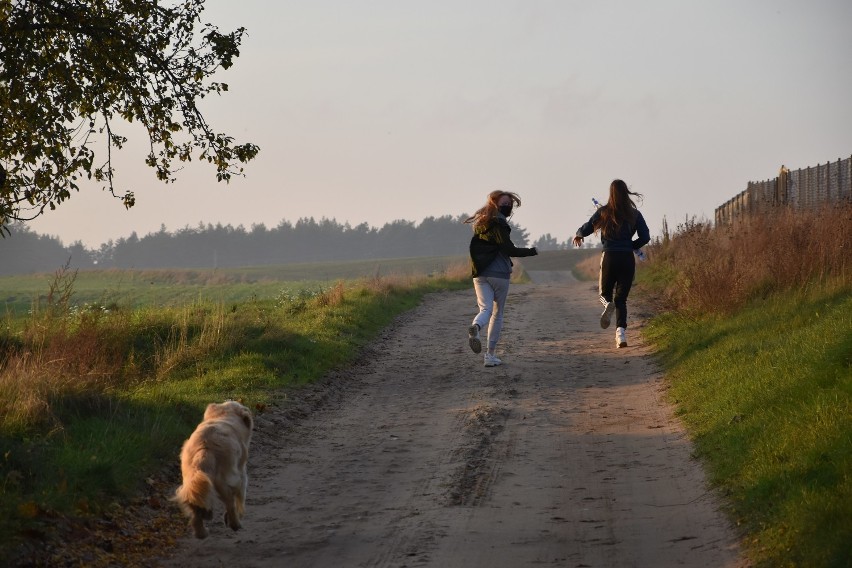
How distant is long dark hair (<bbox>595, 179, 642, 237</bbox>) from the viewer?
14.0 metres

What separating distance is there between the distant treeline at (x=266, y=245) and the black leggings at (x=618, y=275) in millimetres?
122068

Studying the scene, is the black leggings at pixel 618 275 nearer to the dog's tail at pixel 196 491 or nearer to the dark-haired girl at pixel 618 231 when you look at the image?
the dark-haired girl at pixel 618 231

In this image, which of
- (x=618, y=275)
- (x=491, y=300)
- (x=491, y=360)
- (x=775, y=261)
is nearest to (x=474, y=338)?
(x=491, y=360)

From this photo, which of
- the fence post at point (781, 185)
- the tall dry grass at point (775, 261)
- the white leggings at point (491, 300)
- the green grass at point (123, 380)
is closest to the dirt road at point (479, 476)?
the white leggings at point (491, 300)

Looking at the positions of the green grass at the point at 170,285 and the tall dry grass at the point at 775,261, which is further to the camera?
the green grass at the point at 170,285

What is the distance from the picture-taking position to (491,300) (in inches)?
530

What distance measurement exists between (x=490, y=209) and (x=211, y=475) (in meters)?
7.55

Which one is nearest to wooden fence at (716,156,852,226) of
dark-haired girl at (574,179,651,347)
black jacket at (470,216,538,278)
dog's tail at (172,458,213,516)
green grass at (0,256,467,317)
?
dark-haired girl at (574,179,651,347)

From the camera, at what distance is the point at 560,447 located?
8.90m

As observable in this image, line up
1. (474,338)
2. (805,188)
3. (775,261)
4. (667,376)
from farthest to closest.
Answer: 1. (805,188)
2. (775,261)
3. (474,338)
4. (667,376)

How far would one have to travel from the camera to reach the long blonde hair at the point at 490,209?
1305 cm

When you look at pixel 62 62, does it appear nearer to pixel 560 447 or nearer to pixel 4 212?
pixel 4 212

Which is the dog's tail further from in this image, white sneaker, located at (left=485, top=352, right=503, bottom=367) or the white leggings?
white sneaker, located at (left=485, top=352, right=503, bottom=367)

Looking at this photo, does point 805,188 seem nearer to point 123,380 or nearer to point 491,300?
point 491,300
